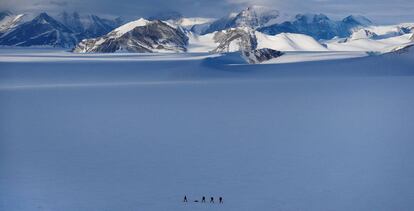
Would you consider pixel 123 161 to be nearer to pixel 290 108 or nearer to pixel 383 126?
pixel 383 126

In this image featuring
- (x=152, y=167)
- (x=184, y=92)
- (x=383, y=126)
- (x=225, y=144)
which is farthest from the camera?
(x=184, y=92)

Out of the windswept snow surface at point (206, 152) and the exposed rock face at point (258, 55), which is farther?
the exposed rock face at point (258, 55)

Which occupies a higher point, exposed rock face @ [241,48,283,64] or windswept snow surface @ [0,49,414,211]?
exposed rock face @ [241,48,283,64]

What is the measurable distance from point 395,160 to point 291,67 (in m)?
112

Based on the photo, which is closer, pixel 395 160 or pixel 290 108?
pixel 395 160

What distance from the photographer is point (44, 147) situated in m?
35.4

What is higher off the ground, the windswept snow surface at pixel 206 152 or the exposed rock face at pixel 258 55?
the exposed rock face at pixel 258 55

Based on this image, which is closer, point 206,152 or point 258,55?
point 206,152

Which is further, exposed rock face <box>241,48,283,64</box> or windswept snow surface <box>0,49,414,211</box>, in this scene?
exposed rock face <box>241,48,283,64</box>

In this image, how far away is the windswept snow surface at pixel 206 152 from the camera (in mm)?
24359

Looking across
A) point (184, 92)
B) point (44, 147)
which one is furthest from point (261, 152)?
point (184, 92)

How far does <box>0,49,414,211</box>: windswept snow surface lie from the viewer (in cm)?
2436

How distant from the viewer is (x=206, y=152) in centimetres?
3325

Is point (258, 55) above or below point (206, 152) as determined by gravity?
above
